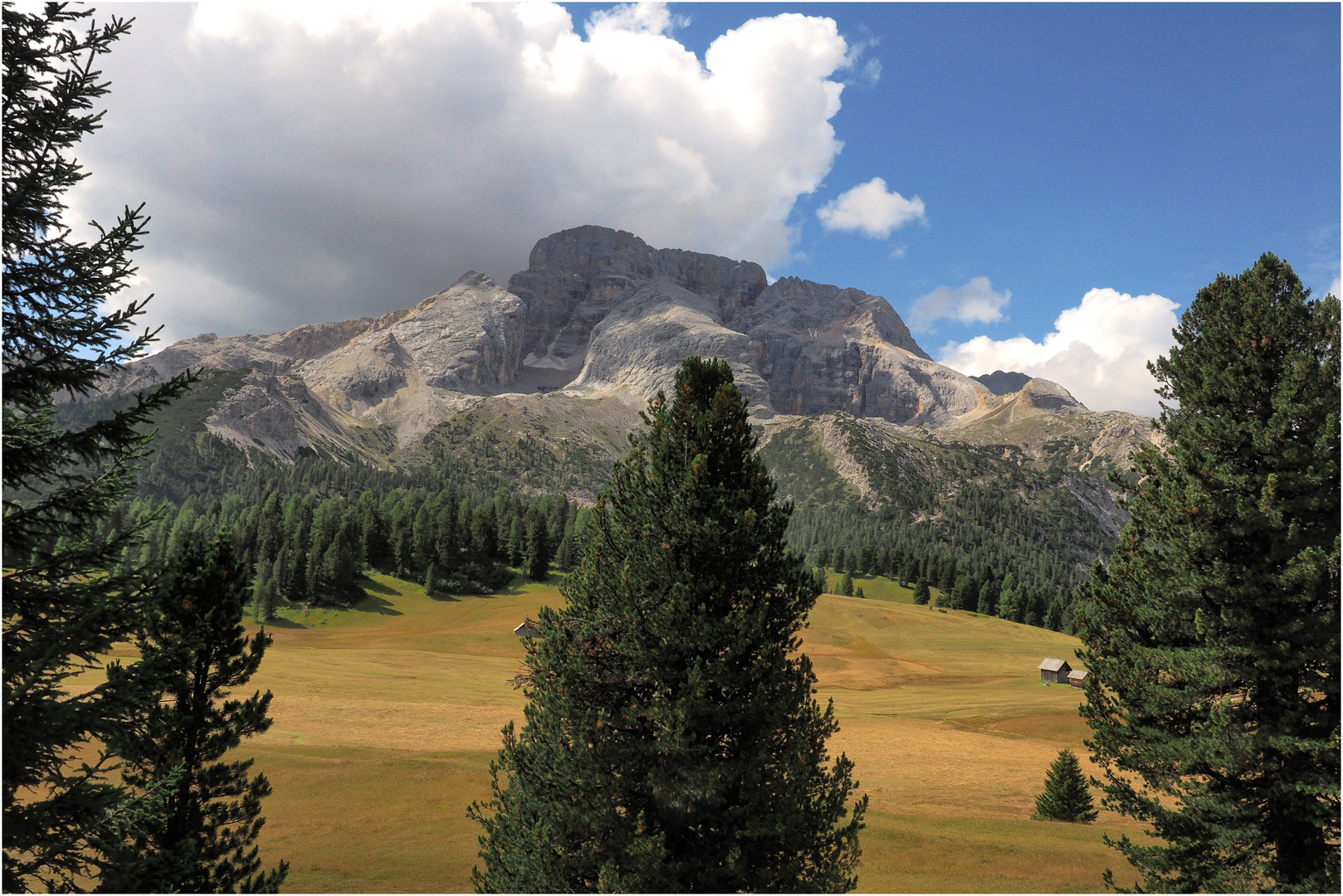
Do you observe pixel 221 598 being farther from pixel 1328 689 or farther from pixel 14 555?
pixel 1328 689

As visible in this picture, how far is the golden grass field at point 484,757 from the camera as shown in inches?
940

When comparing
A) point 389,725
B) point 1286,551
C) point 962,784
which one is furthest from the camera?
point 389,725

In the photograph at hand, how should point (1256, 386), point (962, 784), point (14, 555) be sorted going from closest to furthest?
point (14, 555) < point (1256, 386) < point (962, 784)

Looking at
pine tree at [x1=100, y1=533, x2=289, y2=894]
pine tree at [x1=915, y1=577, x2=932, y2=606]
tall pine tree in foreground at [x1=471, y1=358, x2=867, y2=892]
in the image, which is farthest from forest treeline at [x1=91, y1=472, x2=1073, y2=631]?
tall pine tree in foreground at [x1=471, y1=358, x2=867, y2=892]

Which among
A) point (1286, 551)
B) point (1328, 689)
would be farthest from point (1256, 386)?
point (1328, 689)

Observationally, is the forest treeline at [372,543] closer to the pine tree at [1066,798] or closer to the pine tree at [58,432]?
the pine tree at [1066,798]

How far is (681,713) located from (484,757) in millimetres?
29269

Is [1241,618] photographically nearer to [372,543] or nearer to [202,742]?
[202,742]

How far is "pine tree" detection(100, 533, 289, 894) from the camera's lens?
547 inches

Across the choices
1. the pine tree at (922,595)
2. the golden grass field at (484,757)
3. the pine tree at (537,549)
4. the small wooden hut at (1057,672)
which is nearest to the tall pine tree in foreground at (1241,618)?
the golden grass field at (484,757)

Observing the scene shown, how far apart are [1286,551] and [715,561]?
11.7 meters

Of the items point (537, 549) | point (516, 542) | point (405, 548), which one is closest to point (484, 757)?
point (537, 549)

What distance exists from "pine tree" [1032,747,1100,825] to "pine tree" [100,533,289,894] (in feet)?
101

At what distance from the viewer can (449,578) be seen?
388 feet
